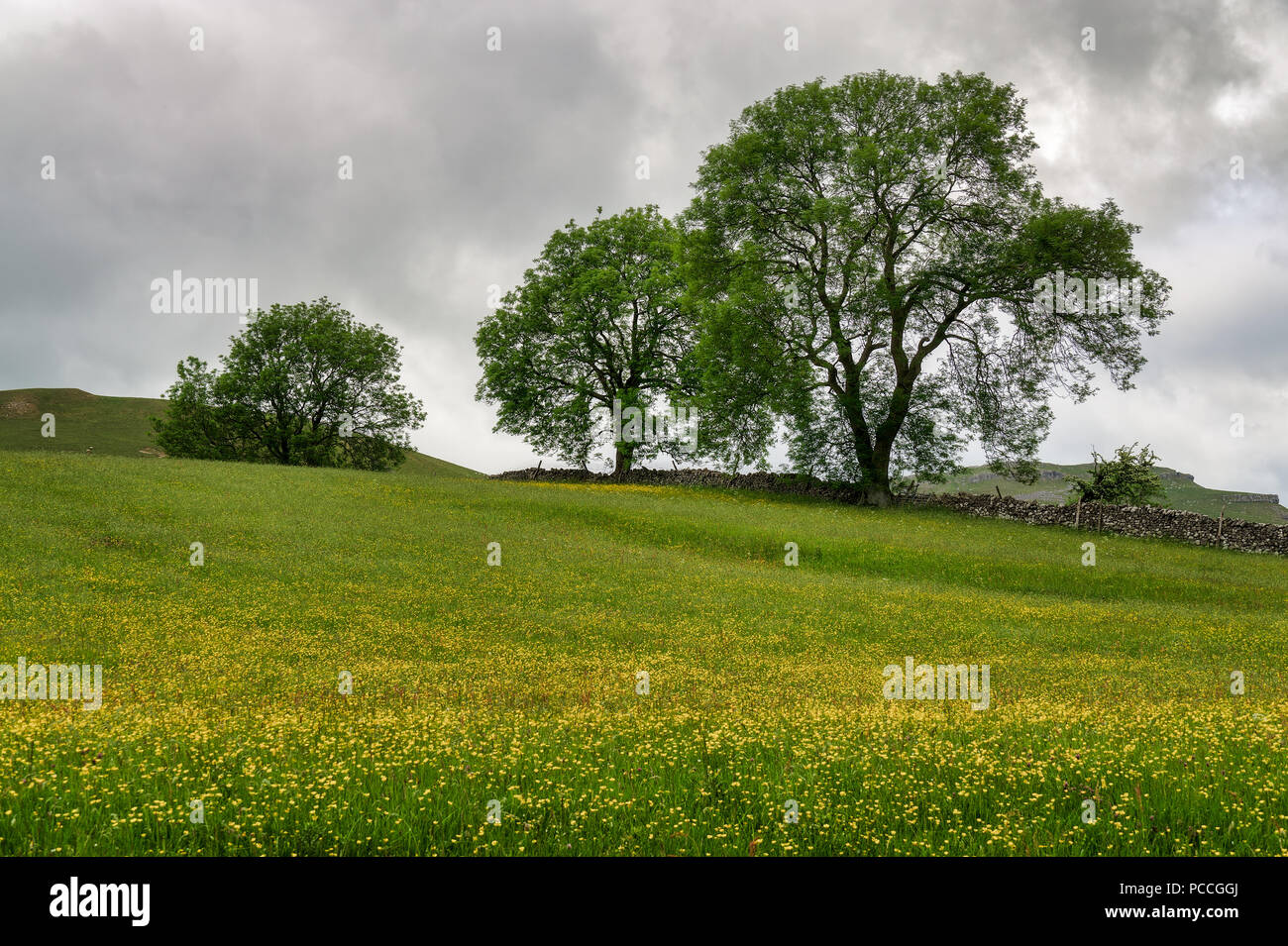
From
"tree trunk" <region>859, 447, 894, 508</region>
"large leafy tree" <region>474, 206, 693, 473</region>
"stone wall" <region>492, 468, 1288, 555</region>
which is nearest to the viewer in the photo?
"stone wall" <region>492, 468, 1288, 555</region>

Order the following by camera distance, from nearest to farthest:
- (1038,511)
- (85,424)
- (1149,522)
Answer: (1149,522)
(1038,511)
(85,424)

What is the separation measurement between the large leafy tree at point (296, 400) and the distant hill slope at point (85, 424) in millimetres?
41454

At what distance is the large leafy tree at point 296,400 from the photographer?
6462 cm

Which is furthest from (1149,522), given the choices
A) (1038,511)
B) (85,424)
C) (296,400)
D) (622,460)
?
(85,424)

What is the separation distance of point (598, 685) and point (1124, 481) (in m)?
47.8

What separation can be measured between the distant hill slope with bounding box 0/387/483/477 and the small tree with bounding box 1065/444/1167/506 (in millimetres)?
84200

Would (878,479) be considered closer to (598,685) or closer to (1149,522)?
(1149,522)

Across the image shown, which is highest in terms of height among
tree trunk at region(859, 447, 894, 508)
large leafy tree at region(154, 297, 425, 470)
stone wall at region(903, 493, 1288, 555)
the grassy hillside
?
large leafy tree at region(154, 297, 425, 470)

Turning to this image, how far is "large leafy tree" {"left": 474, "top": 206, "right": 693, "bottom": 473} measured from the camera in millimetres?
60031

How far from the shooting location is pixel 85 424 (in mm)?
122812

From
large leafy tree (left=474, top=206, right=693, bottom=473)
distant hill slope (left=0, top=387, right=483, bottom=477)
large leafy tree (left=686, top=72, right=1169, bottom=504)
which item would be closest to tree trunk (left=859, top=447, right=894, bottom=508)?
large leafy tree (left=686, top=72, right=1169, bottom=504)

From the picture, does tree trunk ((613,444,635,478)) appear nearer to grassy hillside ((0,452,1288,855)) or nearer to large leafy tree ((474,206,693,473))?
large leafy tree ((474,206,693,473))
